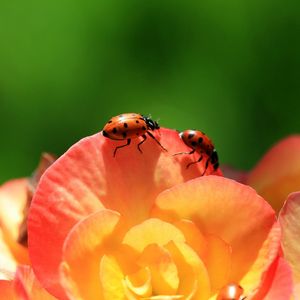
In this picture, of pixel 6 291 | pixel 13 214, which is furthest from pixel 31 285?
pixel 13 214

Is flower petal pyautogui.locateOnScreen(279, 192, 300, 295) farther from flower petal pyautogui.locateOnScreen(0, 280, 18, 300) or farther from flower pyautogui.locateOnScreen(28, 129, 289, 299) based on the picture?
flower petal pyautogui.locateOnScreen(0, 280, 18, 300)

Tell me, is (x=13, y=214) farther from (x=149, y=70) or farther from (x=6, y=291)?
(x=149, y=70)

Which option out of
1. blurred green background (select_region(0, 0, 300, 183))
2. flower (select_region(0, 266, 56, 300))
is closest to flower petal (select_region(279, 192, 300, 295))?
flower (select_region(0, 266, 56, 300))

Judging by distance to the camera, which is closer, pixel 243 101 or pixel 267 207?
pixel 267 207

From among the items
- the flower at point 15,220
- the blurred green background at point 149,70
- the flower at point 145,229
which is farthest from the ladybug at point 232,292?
the blurred green background at point 149,70

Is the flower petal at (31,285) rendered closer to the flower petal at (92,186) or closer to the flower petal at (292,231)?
the flower petal at (92,186)

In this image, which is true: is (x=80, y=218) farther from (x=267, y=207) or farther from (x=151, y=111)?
(x=151, y=111)

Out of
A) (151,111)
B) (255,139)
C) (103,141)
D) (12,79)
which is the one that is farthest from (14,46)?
(103,141)
